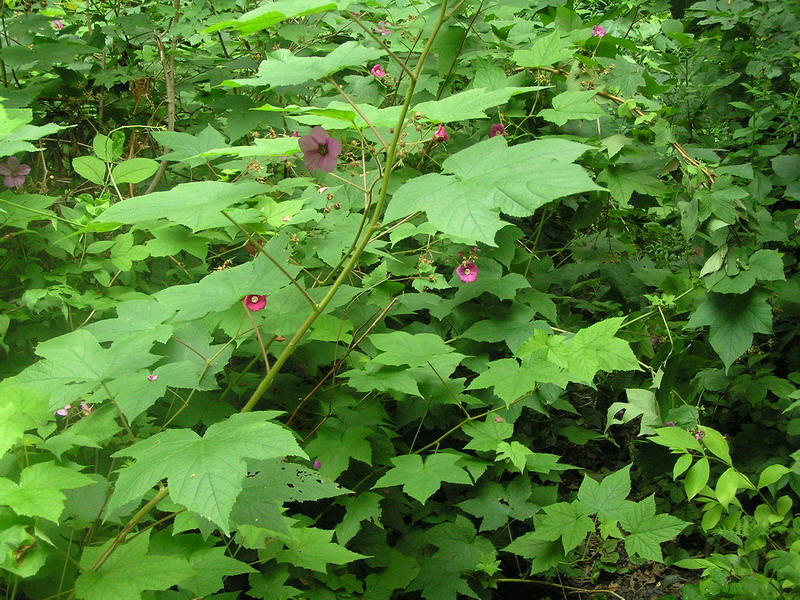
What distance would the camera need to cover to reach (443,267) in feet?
8.11

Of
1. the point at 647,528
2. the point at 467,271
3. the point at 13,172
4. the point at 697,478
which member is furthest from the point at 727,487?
the point at 13,172

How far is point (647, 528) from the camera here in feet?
6.37

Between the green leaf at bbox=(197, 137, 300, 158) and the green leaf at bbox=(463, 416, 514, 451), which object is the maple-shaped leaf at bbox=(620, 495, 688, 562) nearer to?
the green leaf at bbox=(463, 416, 514, 451)

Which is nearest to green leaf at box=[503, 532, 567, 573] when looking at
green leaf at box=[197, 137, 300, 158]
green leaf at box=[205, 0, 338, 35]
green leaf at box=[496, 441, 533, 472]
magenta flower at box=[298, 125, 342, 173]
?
green leaf at box=[496, 441, 533, 472]

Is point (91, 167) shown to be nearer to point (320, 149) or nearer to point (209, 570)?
point (320, 149)

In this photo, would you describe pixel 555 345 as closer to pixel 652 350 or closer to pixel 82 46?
pixel 652 350

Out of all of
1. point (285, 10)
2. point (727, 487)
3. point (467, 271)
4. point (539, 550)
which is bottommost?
point (539, 550)

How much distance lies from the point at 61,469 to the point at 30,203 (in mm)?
1286

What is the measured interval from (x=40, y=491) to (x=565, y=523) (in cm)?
139

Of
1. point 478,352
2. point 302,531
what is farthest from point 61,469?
point 478,352

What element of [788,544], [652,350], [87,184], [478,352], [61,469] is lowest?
[788,544]

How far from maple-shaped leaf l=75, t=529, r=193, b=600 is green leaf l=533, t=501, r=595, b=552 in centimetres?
111

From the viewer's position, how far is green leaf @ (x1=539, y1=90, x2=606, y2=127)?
202cm

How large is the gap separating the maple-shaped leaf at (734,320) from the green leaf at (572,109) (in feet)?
2.11
